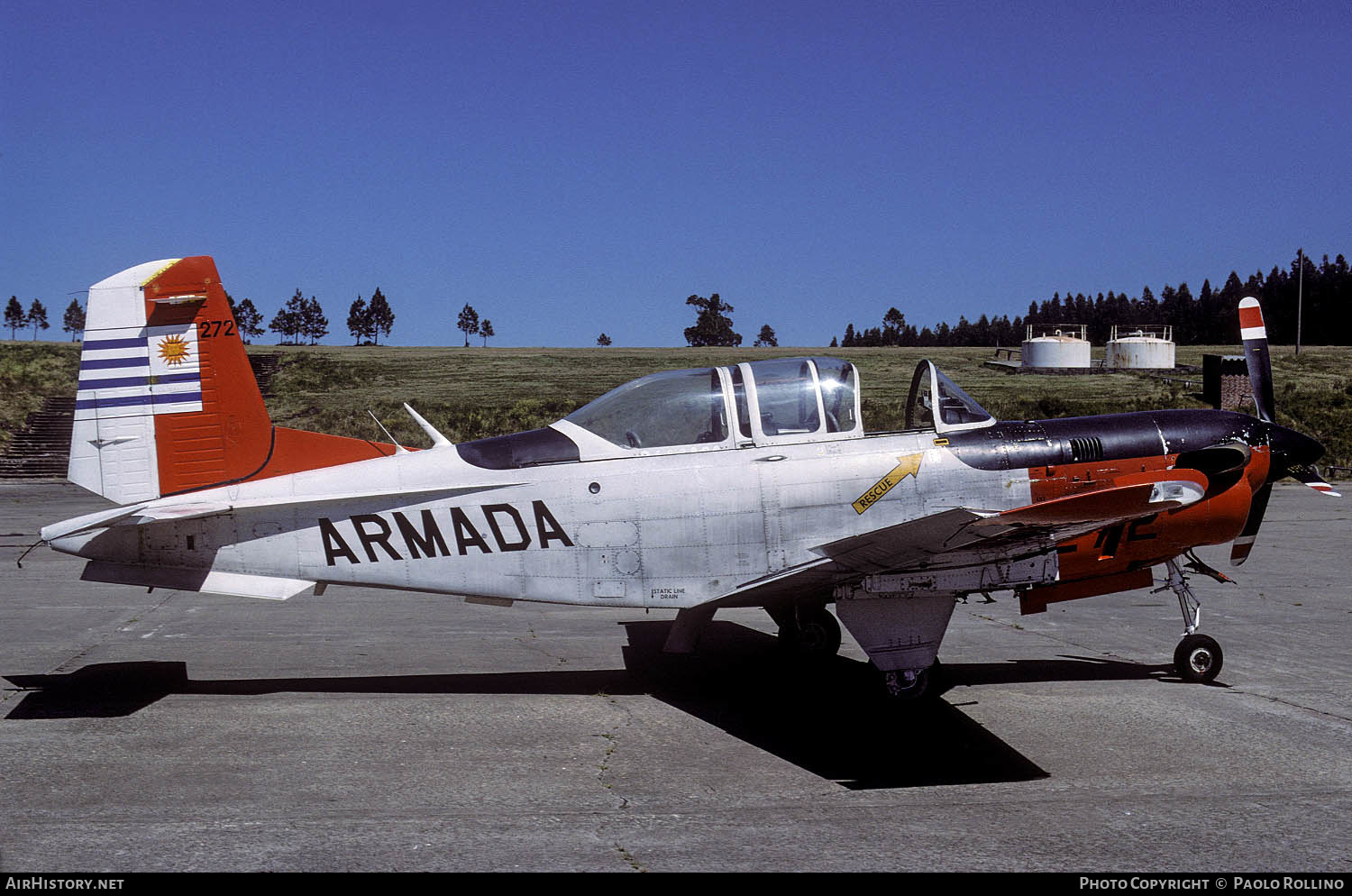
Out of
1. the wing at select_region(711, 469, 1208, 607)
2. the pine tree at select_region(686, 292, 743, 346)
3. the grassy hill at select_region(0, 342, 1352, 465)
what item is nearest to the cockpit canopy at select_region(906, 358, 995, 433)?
the wing at select_region(711, 469, 1208, 607)

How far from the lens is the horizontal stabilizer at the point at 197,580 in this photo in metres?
7.23

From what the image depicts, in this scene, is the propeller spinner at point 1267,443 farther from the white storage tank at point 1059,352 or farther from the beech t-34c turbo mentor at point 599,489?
the white storage tank at point 1059,352

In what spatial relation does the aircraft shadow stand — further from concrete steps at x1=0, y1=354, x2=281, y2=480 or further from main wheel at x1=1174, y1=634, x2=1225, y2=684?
concrete steps at x1=0, y1=354, x2=281, y2=480

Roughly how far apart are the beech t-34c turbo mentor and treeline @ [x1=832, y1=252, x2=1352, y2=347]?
97.1 m

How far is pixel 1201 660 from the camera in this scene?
26.5ft

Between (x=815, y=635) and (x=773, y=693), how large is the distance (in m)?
1.27

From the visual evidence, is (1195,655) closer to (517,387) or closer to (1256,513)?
(1256,513)

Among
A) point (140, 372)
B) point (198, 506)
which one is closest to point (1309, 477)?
point (198, 506)

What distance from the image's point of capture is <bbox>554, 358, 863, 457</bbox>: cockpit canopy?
24.6ft

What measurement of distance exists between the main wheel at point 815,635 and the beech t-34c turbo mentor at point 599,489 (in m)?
1.54

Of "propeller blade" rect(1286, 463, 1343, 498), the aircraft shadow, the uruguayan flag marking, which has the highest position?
the uruguayan flag marking

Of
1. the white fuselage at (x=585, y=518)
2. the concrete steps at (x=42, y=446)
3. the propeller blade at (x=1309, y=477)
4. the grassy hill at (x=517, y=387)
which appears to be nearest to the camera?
the white fuselage at (x=585, y=518)

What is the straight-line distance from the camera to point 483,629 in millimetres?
10664

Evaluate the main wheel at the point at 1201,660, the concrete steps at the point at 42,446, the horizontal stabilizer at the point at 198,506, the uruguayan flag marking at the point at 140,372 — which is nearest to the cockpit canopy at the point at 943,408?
the main wheel at the point at 1201,660
